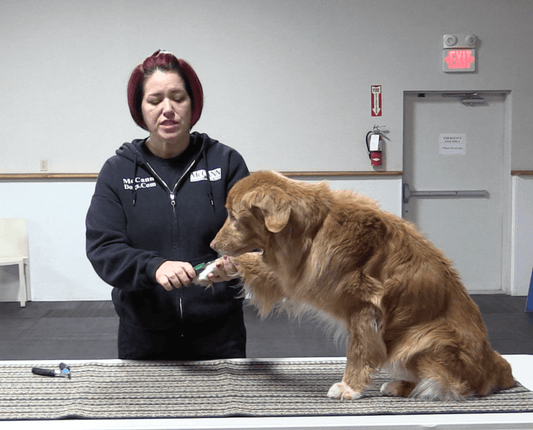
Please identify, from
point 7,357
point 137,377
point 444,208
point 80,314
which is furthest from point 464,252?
point 137,377

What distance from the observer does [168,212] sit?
189cm

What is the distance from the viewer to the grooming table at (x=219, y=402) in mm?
1344

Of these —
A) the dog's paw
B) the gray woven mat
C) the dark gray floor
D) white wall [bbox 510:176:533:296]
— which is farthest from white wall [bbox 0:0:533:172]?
the dog's paw

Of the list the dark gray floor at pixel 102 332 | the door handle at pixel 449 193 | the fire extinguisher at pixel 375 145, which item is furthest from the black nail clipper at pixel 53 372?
the door handle at pixel 449 193

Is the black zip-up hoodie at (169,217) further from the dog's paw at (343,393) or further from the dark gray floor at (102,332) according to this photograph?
the dark gray floor at (102,332)

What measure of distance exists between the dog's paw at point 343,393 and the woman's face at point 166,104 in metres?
1.00

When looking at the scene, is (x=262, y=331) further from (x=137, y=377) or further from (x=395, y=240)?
(x=395, y=240)

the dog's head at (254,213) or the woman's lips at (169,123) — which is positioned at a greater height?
the woman's lips at (169,123)

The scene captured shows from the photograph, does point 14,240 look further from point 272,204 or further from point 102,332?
point 272,204

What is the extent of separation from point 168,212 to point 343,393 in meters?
0.88

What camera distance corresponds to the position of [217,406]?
1.46 metres

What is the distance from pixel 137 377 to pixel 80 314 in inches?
183

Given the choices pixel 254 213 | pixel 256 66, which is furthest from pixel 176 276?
pixel 256 66

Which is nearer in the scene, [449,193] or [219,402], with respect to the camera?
[219,402]
